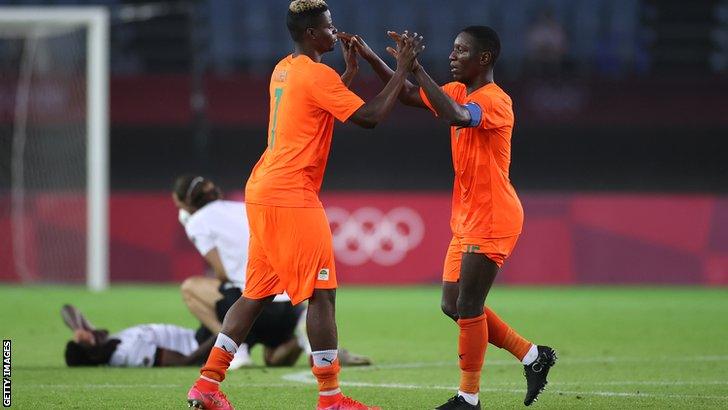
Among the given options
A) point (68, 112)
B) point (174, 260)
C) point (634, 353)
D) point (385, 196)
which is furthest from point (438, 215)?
point (634, 353)

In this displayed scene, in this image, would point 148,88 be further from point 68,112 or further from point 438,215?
point 438,215

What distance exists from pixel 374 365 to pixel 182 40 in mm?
13559

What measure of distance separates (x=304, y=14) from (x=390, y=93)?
596 mm

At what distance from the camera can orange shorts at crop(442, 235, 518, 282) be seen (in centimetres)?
676

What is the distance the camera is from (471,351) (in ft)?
22.1

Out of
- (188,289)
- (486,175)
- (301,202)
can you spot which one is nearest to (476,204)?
(486,175)

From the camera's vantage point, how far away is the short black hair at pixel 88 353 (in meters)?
9.17

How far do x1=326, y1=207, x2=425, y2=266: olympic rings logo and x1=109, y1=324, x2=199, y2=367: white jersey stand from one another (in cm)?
879

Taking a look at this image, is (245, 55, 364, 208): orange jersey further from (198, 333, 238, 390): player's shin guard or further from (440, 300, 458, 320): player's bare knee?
(440, 300, 458, 320): player's bare knee

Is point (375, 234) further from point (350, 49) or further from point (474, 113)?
point (474, 113)

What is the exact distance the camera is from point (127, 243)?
19.0 metres

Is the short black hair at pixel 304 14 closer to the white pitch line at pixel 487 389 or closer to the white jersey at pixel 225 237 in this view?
the white pitch line at pixel 487 389

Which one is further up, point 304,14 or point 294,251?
point 304,14

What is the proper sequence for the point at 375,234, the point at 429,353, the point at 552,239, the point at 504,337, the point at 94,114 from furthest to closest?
the point at 552,239, the point at 375,234, the point at 94,114, the point at 429,353, the point at 504,337
